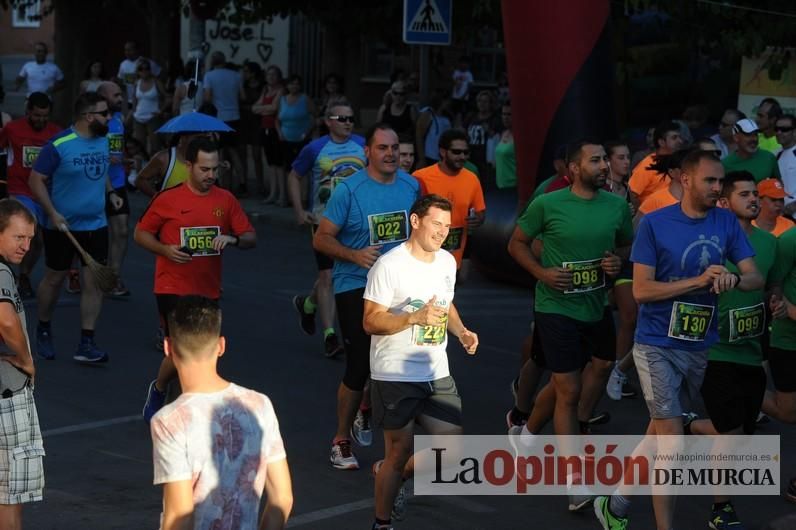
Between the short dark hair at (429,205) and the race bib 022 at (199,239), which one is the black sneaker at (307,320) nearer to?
the race bib 022 at (199,239)

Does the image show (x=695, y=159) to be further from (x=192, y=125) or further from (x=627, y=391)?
(x=192, y=125)

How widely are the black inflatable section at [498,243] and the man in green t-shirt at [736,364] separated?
22.8 ft

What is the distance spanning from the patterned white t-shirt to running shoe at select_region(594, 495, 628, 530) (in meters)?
2.93

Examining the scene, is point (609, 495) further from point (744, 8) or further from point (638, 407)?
point (744, 8)

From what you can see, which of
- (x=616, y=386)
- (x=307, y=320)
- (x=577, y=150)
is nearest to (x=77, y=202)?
(x=307, y=320)

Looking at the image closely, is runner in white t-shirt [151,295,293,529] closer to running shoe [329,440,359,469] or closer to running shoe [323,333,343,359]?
running shoe [329,440,359,469]

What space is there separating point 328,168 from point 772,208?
379 centimetres

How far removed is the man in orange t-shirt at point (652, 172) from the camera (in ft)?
33.9

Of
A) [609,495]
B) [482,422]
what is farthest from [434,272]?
[482,422]

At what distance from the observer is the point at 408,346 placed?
664 centimetres

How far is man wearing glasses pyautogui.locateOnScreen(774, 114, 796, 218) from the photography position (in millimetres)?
11922

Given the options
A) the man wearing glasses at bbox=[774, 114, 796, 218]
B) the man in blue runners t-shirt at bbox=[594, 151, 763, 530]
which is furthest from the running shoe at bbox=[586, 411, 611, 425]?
the man wearing glasses at bbox=[774, 114, 796, 218]

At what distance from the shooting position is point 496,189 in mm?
15242

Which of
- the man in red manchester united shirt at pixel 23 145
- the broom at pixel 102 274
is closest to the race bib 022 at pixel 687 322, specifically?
the broom at pixel 102 274
